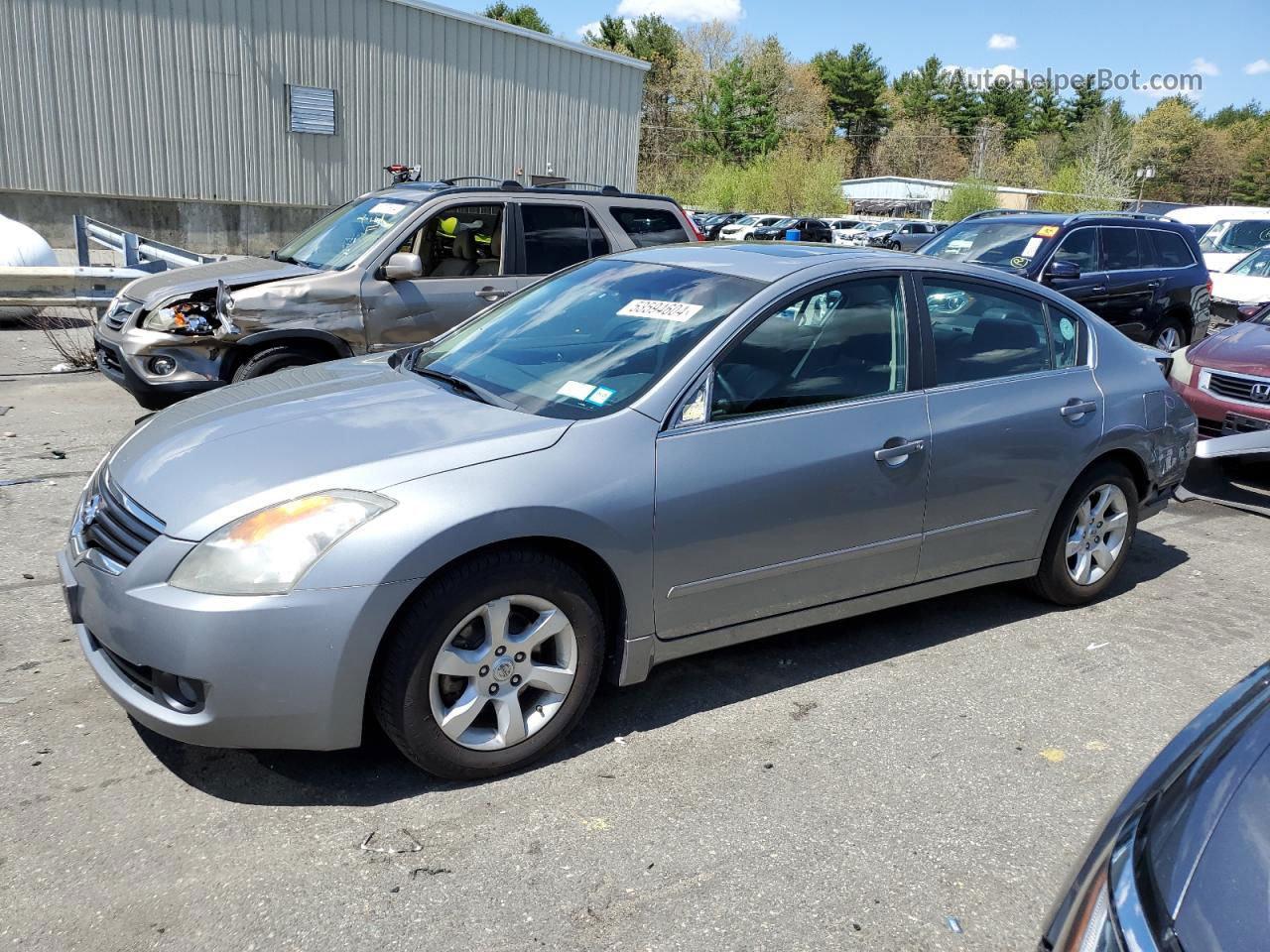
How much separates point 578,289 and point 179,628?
2.26 m

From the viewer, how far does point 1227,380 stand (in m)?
7.33

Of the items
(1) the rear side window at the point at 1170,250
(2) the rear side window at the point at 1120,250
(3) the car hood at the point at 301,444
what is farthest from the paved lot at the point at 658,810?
(1) the rear side window at the point at 1170,250

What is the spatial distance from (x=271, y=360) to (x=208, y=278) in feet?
2.66

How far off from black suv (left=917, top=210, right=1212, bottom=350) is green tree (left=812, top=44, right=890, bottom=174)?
82727 mm

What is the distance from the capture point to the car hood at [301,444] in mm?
2988

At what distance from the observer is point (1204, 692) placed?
4.12 metres

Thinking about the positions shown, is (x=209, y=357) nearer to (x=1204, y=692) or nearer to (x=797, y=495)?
(x=797, y=495)

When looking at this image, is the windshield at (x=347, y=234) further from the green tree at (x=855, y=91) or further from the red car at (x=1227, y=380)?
the green tree at (x=855, y=91)

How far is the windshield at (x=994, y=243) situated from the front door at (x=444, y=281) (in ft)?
15.6

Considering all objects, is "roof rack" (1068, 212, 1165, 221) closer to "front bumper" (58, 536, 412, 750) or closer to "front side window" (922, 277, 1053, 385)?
"front side window" (922, 277, 1053, 385)

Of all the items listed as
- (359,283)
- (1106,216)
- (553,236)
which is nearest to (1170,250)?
(1106,216)

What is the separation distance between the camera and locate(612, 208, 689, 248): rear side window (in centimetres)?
816

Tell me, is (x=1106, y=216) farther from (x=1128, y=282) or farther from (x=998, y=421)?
(x=998, y=421)

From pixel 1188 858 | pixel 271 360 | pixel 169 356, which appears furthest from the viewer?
pixel 271 360
